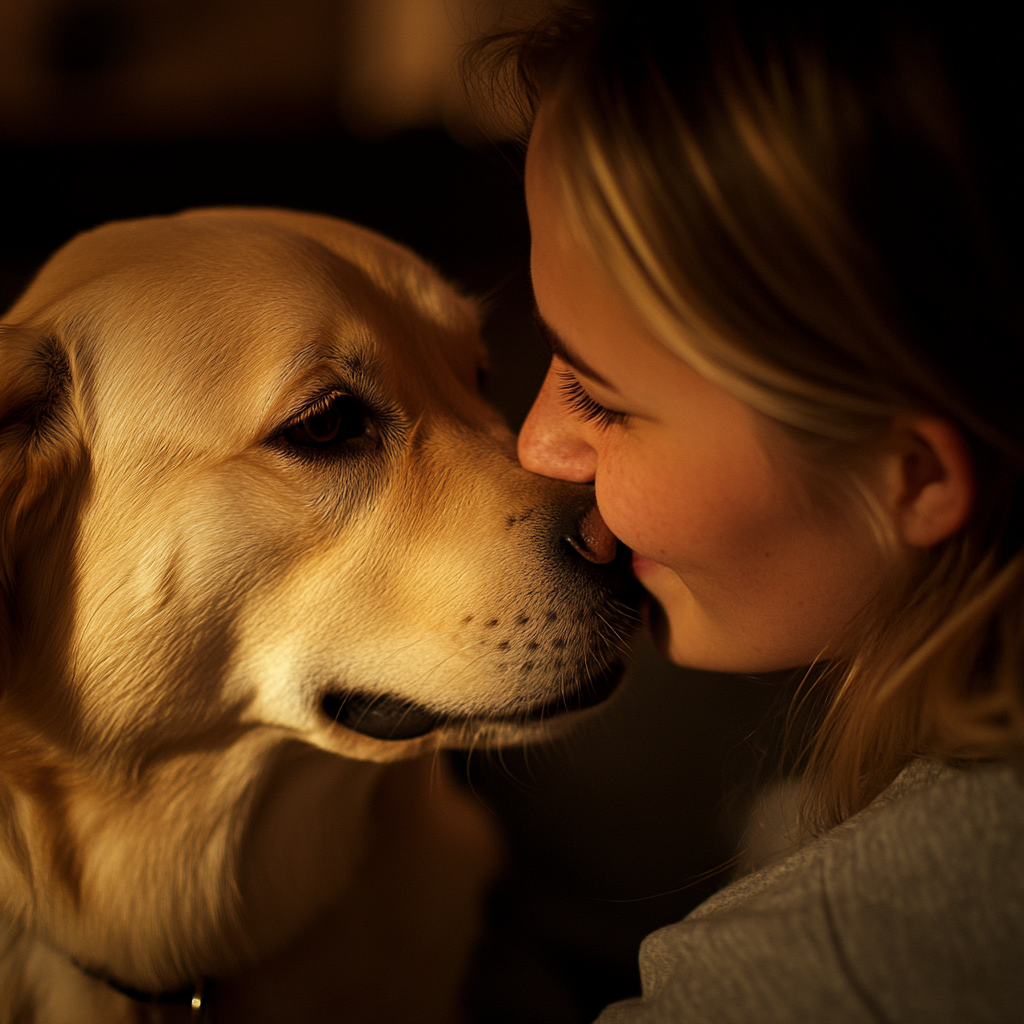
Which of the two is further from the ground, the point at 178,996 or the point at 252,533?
the point at 252,533

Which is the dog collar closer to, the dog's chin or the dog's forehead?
the dog's chin

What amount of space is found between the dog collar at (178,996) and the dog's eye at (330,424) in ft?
2.58

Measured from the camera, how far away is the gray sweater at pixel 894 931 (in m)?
0.61

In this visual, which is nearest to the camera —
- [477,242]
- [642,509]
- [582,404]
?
[642,509]

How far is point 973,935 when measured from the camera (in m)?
0.62

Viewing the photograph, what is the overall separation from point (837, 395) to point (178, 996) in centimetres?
118

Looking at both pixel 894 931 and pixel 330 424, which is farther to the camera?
pixel 330 424

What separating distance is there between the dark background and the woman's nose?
0.38 m

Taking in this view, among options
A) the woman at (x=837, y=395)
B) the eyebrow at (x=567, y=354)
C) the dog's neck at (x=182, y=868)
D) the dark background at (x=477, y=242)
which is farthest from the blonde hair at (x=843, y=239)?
the dog's neck at (x=182, y=868)

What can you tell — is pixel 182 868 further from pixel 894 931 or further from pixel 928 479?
pixel 928 479

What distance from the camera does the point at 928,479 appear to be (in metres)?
0.74

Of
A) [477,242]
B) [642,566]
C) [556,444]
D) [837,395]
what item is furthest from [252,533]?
[477,242]

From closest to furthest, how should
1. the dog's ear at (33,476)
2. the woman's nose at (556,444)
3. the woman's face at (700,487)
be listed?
the woman's face at (700,487)
the dog's ear at (33,476)
the woman's nose at (556,444)

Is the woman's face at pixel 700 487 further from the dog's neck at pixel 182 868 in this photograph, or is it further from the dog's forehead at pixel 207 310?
the dog's neck at pixel 182 868
